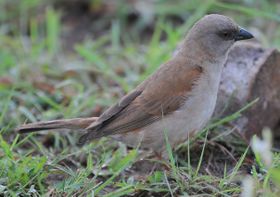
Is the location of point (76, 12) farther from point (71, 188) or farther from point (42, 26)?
point (71, 188)

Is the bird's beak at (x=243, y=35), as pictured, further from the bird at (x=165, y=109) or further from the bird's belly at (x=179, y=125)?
the bird's belly at (x=179, y=125)

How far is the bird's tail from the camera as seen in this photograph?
4734 mm

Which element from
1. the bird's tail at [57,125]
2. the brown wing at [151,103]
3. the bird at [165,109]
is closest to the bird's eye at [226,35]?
the bird at [165,109]

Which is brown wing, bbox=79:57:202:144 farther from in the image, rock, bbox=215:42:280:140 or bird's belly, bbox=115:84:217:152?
rock, bbox=215:42:280:140

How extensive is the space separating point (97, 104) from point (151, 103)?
120 centimetres

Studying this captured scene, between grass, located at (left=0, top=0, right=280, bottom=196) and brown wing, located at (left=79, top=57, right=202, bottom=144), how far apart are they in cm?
24

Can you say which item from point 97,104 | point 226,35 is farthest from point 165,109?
point 97,104

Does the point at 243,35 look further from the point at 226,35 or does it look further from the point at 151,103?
the point at 151,103

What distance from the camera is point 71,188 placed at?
13.5ft

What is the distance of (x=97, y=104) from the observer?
5941 mm

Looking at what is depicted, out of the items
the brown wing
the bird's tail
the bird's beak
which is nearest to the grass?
the bird's tail

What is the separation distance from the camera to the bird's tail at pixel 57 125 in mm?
4734

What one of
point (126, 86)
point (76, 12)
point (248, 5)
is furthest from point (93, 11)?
point (126, 86)

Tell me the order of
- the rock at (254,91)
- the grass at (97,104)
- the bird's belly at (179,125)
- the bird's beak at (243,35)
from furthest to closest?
the rock at (254,91) → the bird's beak at (243,35) → the bird's belly at (179,125) → the grass at (97,104)
